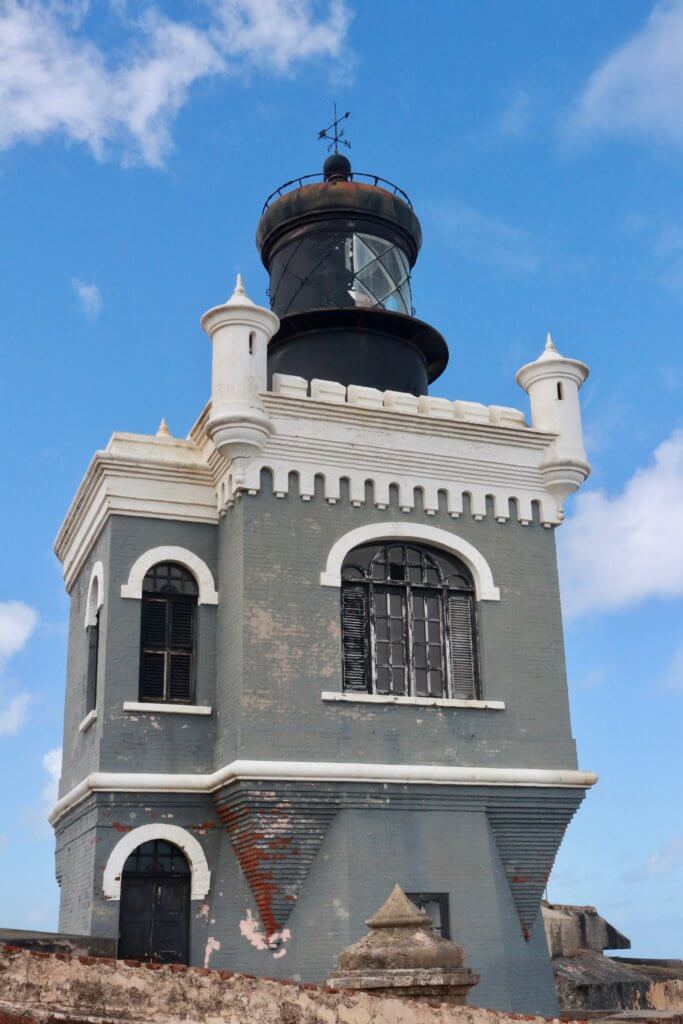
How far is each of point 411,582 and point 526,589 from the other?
171 centimetres

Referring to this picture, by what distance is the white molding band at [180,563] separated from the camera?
16.3 metres

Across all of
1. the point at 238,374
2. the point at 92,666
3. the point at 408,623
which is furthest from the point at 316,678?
the point at 238,374

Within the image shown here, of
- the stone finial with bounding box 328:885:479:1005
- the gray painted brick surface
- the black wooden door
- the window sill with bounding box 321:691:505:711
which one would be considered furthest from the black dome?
the stone finial with bounding box 328:885:479:1005

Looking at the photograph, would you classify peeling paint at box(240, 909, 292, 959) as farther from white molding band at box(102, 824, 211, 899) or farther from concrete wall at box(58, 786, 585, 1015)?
white molding band at box(102, 824, 211, 899)

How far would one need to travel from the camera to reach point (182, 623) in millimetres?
16484

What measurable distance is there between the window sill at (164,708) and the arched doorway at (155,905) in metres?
1.66

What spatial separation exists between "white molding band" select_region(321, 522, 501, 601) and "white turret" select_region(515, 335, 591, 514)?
5.67 ft

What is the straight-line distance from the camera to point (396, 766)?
1526 centimetres

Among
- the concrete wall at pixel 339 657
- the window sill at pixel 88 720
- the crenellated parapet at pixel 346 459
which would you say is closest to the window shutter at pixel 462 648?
the concrete wall at pixel 339 657

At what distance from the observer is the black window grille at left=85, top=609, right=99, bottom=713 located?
1698 centimetres

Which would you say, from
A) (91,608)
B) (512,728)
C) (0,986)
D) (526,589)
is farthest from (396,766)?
(0,986)

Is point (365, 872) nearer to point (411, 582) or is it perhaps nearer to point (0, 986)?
point (411, 582)

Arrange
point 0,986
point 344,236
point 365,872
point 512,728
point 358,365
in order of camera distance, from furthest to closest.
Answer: point 344,236
point 358,365
point 512,728
point 365,872
point 0,986

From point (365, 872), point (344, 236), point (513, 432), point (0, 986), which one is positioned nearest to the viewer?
point (0, 986)
